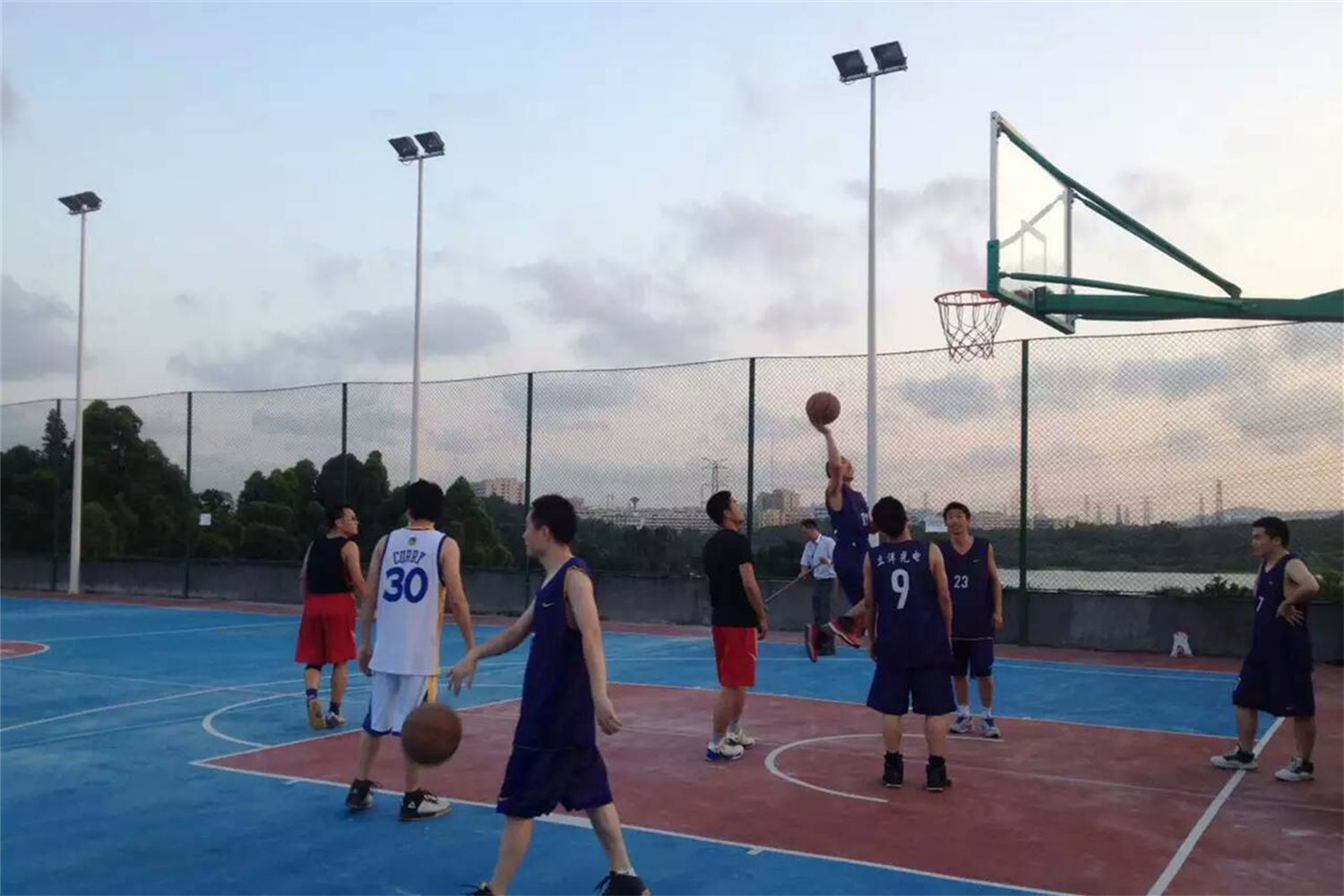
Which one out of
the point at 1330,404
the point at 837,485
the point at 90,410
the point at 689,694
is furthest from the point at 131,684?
the point at 90,410

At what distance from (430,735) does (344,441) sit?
705 inches

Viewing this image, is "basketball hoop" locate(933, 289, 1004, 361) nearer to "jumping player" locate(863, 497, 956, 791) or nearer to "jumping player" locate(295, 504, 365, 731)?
"jumping player" locate(863, 497, 956, 791)

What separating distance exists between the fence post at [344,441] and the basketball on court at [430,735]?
17404 millimetres

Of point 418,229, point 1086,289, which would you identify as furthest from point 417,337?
point 1086,289

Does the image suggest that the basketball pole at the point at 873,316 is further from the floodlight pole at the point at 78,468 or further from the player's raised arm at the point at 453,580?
the floodlight pole at the point at 78,468

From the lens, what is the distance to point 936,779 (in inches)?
291

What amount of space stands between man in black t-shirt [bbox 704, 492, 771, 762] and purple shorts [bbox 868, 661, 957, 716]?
101 cm

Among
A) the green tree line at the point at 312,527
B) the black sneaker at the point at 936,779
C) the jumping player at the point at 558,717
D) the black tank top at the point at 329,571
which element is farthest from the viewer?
the green tree line at the point at 312,527

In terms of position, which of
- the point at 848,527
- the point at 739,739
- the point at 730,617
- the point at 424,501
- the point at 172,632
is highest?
the point at 424,501

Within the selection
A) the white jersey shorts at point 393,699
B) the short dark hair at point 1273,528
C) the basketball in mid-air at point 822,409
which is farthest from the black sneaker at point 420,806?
the short dark hair at point 1273,528

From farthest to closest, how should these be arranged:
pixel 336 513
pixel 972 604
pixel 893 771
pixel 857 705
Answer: pixel 857 705 < pixel 336 513 < pixel 972 604 < pixel 893 771

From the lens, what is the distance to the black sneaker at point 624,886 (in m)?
5.06

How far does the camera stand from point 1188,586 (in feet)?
49.9

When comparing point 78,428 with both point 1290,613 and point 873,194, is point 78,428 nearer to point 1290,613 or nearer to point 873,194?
point 873,194
